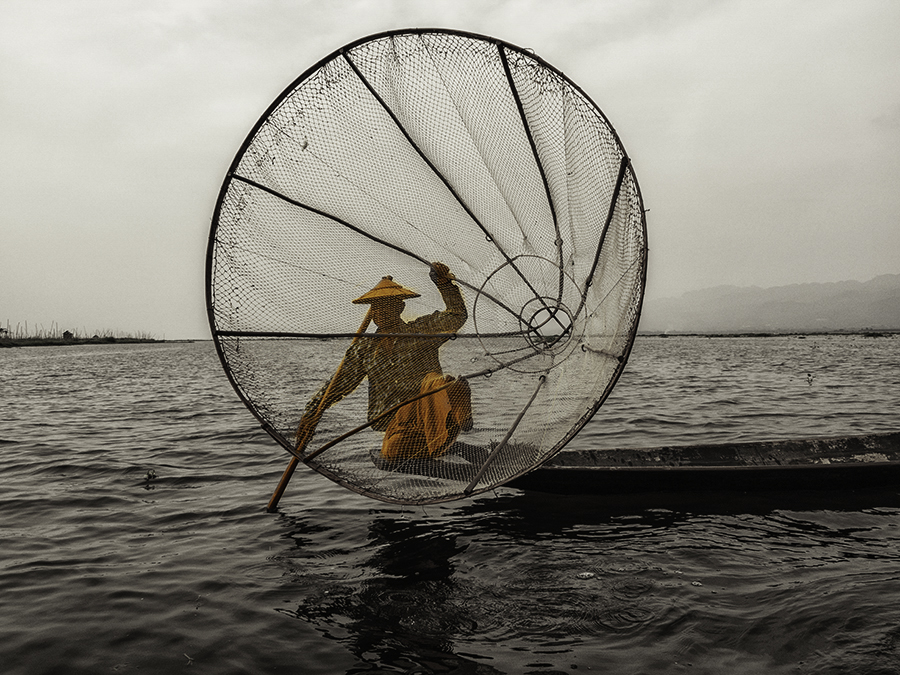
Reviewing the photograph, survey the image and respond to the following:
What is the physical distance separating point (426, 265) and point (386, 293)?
47cm

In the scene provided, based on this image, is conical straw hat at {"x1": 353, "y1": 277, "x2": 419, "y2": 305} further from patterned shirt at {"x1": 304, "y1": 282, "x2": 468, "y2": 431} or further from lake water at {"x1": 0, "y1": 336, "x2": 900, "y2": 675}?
lake water at {"x1": 0, "y1": 336, "x2": 900, "y2": 675}

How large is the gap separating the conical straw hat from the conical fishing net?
0.06 ft

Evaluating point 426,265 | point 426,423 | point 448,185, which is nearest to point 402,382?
point 426,423

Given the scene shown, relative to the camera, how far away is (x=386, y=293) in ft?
15.9

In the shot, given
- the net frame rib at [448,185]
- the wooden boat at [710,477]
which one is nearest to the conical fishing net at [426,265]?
the net frame rib at [448,185]

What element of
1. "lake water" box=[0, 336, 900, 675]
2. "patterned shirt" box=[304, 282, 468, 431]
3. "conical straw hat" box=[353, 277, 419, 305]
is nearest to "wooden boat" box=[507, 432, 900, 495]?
"lake water" box=[0, 336, 900, 675]

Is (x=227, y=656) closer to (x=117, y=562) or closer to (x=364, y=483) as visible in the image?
(x=364, y=483)

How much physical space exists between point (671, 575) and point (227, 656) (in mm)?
2771

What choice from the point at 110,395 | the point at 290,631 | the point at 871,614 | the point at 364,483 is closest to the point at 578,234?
the point at 364,483

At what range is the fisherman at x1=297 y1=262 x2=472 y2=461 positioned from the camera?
490 centimetres

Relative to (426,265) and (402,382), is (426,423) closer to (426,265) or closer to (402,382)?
(402,382)

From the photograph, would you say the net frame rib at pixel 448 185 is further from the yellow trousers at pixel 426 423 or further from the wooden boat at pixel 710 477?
the wooden boat at pixel 710 477

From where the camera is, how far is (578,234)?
5.03 metres

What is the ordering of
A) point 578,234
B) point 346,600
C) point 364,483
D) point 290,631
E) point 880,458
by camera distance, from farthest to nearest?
point 880,458, point 578,234, point 364,483, point 346,600, point 290,631
